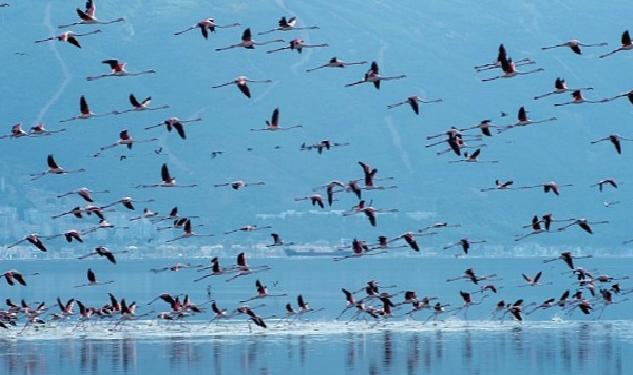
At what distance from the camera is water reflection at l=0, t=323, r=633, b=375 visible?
Result: 203 feet

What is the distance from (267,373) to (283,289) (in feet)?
273

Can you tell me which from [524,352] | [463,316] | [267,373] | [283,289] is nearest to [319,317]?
[463,316]

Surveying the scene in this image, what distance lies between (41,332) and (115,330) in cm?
307

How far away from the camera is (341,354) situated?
66.6 metres

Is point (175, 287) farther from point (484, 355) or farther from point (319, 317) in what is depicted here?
point (484, 355)

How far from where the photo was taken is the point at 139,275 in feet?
639

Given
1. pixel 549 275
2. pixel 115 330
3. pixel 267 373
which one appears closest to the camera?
pixel 267 373

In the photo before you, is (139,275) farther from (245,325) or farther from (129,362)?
(129,362)

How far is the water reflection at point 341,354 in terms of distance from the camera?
61.8 meters

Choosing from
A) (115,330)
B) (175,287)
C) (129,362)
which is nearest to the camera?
(129,362)

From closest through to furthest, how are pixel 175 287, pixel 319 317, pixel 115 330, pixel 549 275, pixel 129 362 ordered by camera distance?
pixel 129 362 < pixel 115 330 < pixel 319 317 < pixel 175 287 < pixel 549 275

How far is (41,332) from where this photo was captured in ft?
254

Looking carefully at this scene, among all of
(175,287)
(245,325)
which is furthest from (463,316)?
(175,287)

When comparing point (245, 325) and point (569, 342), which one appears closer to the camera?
point (569, 342)
